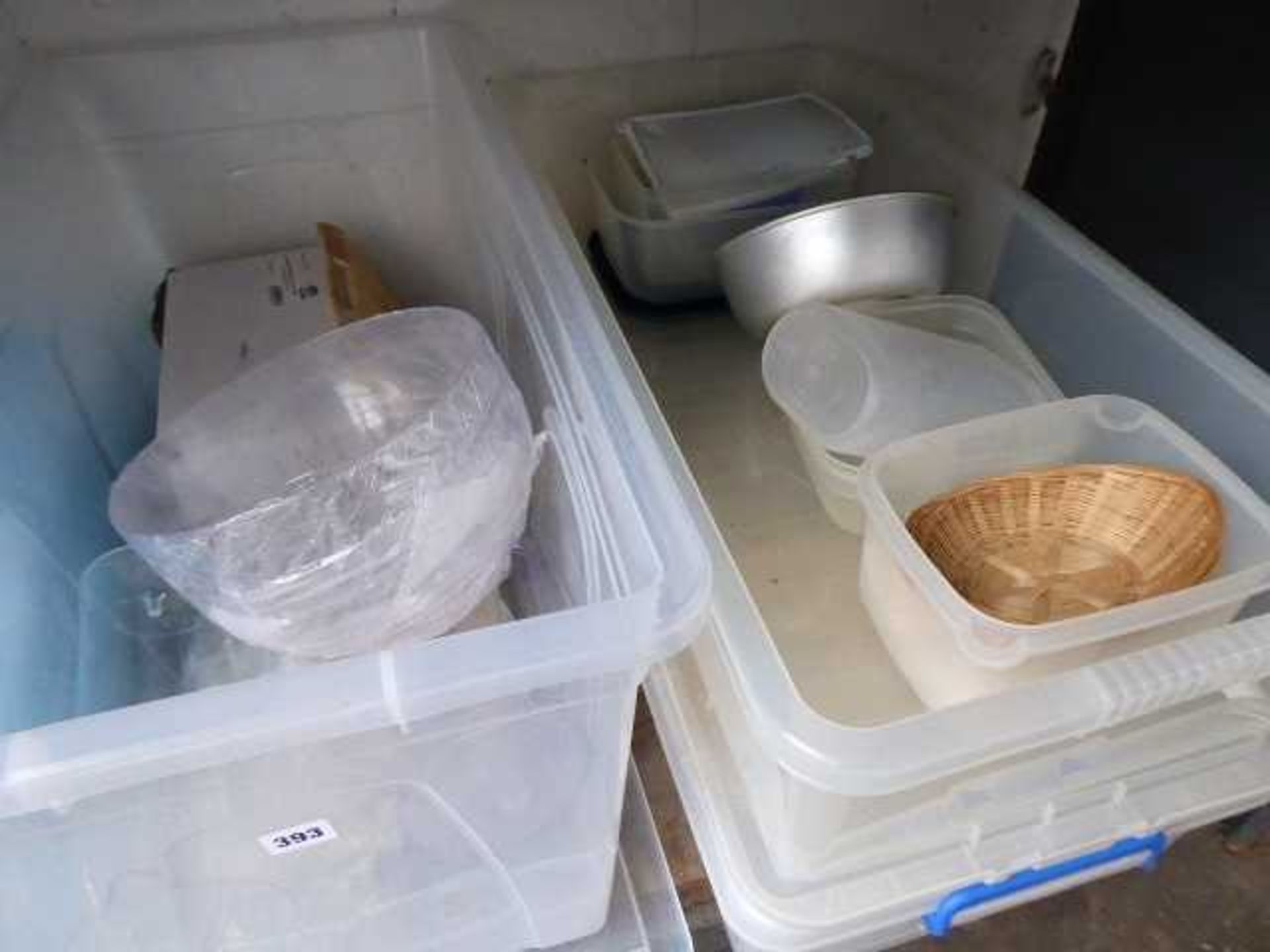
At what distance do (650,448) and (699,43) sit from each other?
57 centimetres

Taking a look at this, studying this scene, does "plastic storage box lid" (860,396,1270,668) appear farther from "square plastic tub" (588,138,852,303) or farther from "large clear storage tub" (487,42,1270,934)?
"square plastic tub" (588,138,852,303)

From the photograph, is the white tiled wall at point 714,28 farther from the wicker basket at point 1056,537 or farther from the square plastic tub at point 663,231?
the wicker basket at point 1056,537

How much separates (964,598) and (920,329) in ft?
0.98

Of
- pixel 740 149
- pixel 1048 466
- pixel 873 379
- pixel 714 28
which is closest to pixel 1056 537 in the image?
pixel 1048 466

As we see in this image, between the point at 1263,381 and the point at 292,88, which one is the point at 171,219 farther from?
the point at 1263,381

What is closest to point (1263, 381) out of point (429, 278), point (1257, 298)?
point (1257, 298)

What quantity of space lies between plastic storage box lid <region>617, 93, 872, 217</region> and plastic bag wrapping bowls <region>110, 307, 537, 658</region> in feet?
0.80

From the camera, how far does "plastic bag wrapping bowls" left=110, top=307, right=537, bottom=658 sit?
0.50 meters

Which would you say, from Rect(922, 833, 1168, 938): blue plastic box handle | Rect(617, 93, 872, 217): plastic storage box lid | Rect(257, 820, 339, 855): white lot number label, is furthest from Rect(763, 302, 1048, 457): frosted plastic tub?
Rect(257, 820, 339, 855): white lot number label

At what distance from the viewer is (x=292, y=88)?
2.41 ft

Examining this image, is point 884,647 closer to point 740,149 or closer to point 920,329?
point 920,329

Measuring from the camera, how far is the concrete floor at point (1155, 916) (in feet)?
2.52

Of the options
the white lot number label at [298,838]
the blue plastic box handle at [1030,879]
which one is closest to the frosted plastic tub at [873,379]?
the blue plastic box handle at [1030,879]

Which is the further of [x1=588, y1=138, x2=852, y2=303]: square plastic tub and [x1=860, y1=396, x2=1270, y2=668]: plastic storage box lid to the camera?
[x1=588, y1=138, x2=852, y2=303]: square plastic tub
